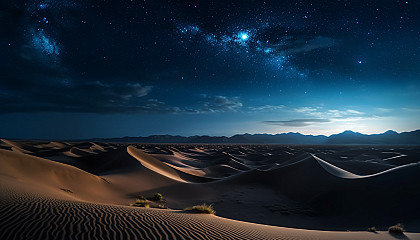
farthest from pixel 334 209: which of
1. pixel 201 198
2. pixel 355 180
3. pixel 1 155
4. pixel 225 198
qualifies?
pixel 1 155

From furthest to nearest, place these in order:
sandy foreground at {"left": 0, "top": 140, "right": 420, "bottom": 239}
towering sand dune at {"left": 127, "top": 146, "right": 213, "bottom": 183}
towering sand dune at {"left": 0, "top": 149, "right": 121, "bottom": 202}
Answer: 1. towering sand dune at {"left": 127, "top": 146, "right": 213, "bottom": 183}
2. towering sand dune at {"left": 0, "top": 149, "right": 121, "bottom": 202}
3. sandy foreground at {"left": 0, "top": 140, "right": 420, "bottom": 239}

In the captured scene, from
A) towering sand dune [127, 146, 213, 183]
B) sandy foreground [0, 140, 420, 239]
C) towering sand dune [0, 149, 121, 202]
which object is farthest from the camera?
towering sand dune [127, 146, 213, 183]

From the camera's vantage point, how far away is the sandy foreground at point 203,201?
15.7 ft

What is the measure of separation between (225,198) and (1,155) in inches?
526

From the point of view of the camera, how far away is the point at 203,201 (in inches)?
563

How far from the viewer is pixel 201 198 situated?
591 inches

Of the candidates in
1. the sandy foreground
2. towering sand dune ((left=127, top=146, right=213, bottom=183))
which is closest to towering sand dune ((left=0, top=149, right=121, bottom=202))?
the sandy foreground

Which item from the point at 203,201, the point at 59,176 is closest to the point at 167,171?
the point at 203,201

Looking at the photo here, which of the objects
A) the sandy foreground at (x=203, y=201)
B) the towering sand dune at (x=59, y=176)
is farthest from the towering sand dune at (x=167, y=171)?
the towering sand dune at (x=59, y=176)

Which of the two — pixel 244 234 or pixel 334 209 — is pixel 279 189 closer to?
pixel 334 209

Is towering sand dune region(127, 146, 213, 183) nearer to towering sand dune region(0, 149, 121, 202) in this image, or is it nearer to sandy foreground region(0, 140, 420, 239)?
sandy foreground region(0, 140, 420, 239)

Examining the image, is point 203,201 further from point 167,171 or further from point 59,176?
point 167,171

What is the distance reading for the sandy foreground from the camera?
4.80 m

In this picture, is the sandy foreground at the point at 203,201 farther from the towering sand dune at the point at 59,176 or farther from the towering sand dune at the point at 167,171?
the towering sand dune at the point at 167,171
